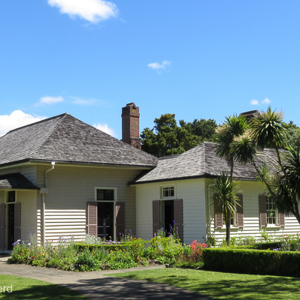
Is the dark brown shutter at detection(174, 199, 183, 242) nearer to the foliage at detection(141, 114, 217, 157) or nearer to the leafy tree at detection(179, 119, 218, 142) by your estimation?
the foliage at detection(141, 114, 217, 157)

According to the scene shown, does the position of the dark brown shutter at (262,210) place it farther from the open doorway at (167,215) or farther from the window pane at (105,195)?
→ the window pane at (105,195)

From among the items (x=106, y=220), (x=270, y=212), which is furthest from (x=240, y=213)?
(x=106, y=220)

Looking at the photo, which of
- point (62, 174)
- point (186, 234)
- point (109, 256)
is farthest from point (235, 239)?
point (62, 174)

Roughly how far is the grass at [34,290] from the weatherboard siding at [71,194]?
7389mm

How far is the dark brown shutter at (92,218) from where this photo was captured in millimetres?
20109

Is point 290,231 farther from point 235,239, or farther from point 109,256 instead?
point 109,256

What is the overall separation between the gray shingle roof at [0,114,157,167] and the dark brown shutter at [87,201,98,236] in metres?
1.88

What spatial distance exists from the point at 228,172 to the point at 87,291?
35.5ft

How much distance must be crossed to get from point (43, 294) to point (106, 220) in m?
11.6

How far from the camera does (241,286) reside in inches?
414

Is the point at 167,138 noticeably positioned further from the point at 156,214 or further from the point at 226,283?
the point at 226,283

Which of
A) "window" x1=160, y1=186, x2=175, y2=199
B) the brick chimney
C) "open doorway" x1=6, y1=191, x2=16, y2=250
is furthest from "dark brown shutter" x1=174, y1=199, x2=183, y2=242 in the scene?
the brick chimney

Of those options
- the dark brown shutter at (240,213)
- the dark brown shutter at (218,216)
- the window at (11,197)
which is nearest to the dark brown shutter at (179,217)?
the dark brown shutter at (218,216)

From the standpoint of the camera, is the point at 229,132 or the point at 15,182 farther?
the point at 15,182
